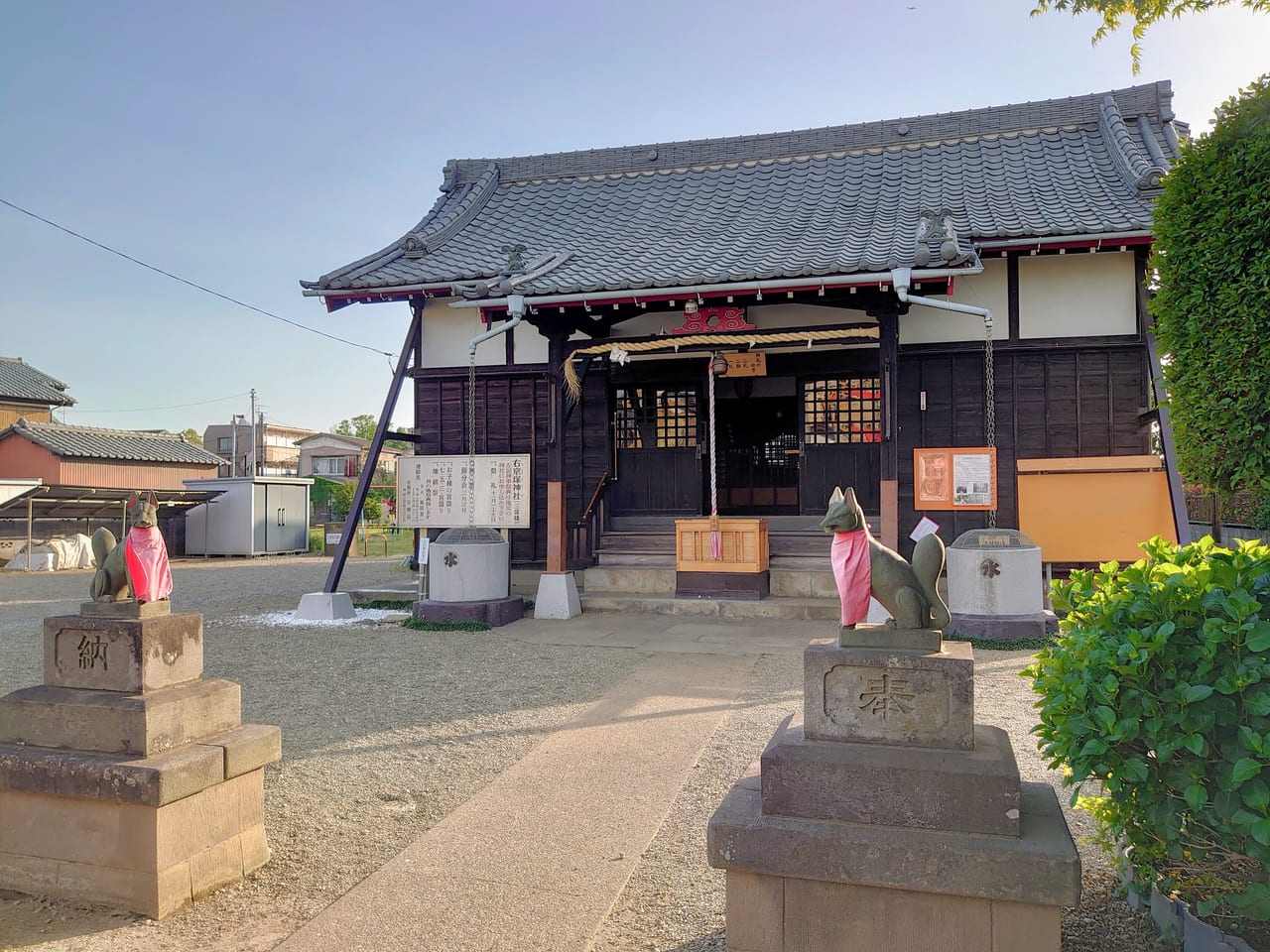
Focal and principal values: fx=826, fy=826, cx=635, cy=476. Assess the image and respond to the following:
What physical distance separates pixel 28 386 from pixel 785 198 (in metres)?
34.9

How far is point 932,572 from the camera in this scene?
2.92 meters

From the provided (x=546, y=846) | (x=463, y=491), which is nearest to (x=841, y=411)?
(x=463, y=491)

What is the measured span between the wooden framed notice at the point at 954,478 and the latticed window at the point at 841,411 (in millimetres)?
1303

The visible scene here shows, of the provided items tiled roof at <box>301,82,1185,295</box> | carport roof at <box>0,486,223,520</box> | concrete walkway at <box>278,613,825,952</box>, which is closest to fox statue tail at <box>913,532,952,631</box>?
concrete walkway at <box>278,613,825,952</box>

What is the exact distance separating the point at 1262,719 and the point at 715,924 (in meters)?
1.88

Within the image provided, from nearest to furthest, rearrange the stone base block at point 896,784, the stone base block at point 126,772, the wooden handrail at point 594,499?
the stone base block at point 896,784 < the stone base block at point 126,772 < the wooden handrail at point 594,499

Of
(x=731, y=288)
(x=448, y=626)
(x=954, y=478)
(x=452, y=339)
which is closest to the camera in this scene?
(x=731, y=288)

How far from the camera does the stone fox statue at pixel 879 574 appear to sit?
2.85m

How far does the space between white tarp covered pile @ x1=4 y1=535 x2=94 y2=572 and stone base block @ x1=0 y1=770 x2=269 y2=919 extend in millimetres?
18318

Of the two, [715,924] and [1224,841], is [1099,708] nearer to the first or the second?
[1224,841]

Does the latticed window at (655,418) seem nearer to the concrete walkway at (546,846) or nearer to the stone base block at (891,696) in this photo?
the concrete walkway at (546,846)

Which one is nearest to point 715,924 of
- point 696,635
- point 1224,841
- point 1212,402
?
point 1224,841

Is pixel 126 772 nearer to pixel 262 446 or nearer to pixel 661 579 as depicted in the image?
pixel 661 579

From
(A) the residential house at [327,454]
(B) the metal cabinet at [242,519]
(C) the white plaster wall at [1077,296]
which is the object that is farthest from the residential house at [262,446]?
(C) the white plaster wall at [1077,296]
